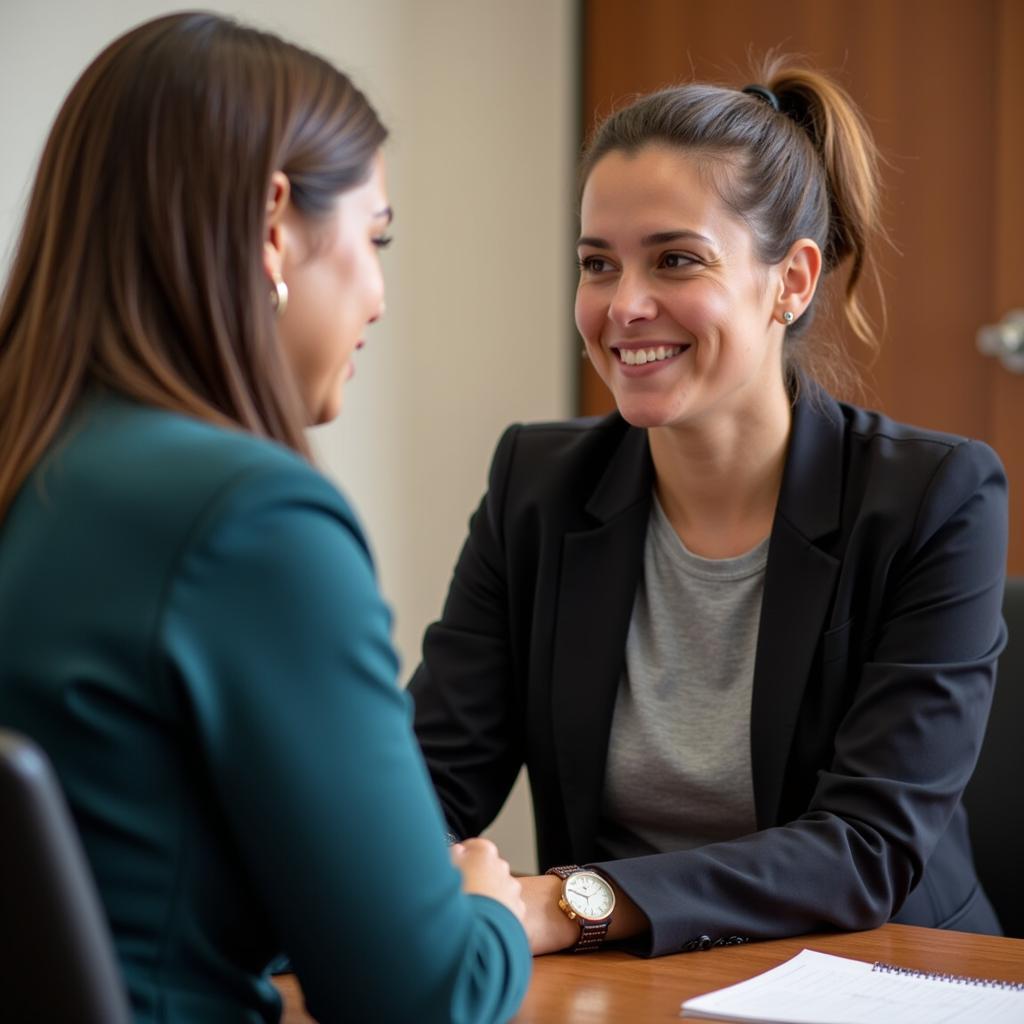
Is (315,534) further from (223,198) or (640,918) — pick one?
(640,918)

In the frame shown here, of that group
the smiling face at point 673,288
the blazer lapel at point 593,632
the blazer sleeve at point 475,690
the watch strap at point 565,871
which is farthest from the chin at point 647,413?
the watch strap at point 565,871

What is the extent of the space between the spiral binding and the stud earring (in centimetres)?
66

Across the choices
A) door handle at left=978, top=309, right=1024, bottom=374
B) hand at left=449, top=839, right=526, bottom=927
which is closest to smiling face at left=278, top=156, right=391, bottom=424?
hand at left=449, top=839, right=526, bottom=927

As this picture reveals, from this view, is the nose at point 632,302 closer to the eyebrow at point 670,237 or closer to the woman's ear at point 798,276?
the eyebrow at point 670,237

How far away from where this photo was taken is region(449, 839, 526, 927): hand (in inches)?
39.2

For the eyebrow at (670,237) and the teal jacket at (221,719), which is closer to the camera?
the teal jacket at (221,719)

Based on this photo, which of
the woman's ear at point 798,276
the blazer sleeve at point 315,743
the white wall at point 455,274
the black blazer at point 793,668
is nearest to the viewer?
the blazer sleeve at point 315,743

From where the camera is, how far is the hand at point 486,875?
100cm

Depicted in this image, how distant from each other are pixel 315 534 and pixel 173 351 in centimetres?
19

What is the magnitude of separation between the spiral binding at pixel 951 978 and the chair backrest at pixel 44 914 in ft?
2.08

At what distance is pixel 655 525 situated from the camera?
1749mm

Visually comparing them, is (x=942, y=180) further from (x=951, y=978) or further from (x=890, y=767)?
(x=951, y=978)

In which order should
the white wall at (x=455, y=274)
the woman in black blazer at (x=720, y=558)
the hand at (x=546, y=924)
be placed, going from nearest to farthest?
1. the hand at (x=546, y=924)
2. the woman in black blazer at (x=720, y=558)
3. the white wall at (x=455, y=274)

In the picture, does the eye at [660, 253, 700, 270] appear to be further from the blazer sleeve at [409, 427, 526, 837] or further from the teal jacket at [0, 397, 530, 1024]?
the teal jacket at [0, 397, 530, 1024]
